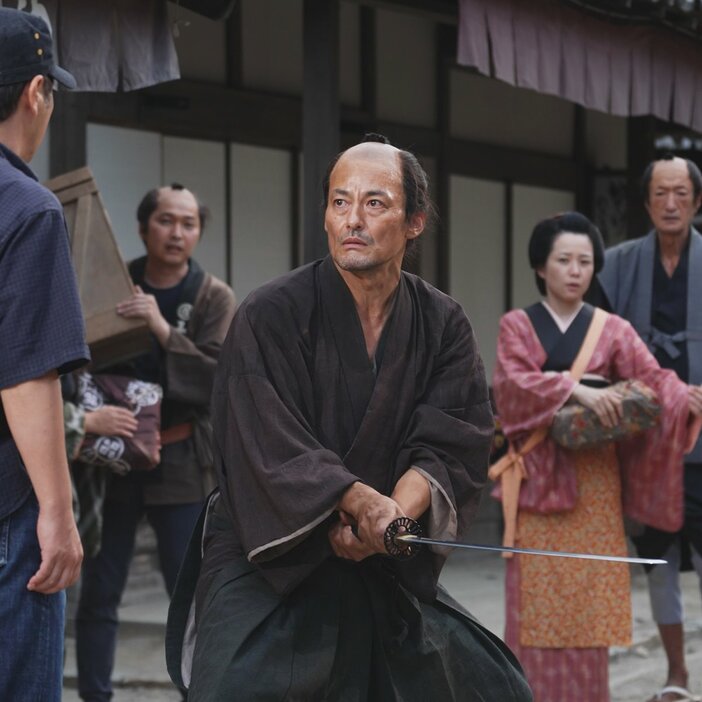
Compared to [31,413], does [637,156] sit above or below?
above

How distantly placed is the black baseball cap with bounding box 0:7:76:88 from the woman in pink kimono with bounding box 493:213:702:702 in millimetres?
3213

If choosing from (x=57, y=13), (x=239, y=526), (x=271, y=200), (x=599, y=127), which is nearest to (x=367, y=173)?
(x=239, y=526)

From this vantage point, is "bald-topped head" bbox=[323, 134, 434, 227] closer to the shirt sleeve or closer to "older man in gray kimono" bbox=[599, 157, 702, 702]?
the shirt sleeve

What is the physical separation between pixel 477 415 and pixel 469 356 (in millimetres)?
174

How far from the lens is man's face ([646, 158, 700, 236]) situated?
24.3 feet

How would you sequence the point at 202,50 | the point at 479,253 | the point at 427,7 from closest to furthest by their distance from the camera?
the point at 427,7, the point at 202,50, the point at 479,253

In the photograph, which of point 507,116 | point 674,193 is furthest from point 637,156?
point 674,193

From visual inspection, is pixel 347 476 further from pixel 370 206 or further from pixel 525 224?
pixel 525 224

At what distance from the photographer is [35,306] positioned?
369 centimetres

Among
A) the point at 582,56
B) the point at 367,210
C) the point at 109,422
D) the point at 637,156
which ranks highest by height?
the point at 582,56

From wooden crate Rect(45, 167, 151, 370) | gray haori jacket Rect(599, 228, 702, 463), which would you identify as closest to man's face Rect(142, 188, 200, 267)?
wooden crate Rect(45, 167, 151, 370)

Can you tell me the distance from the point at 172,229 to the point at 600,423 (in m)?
1.99

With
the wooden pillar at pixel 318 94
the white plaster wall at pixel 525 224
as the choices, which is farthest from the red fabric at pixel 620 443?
the white plaster wall at pixel 525 224

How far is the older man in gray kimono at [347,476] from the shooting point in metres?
4.02
